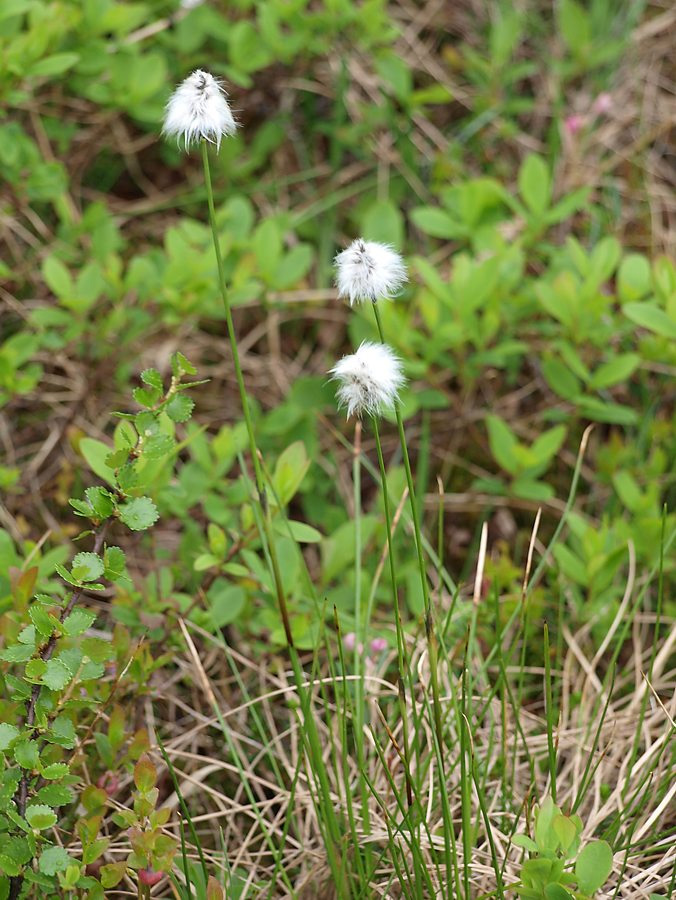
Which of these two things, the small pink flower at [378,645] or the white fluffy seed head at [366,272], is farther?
the small pink flower at [378,645]

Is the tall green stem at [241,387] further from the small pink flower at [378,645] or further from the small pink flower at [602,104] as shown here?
the small pink flower at [602,104]

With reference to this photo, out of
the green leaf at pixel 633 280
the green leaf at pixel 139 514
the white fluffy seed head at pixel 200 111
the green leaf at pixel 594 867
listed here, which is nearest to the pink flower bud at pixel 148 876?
the green leaf at pixel 139 514

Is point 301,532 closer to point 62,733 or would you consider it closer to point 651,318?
point 62,733

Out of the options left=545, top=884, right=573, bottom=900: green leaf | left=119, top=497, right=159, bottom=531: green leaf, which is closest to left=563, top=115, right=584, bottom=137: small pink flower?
left=119, top=497, right=159, bottom=531: green leaf

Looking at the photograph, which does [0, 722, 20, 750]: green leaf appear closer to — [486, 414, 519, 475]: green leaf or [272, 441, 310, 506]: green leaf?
[272, 441, 310, 506]: green leaf

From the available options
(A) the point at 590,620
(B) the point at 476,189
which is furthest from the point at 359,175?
(A) the point at 590,620

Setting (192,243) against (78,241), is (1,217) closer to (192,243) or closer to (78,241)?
(78,241)
